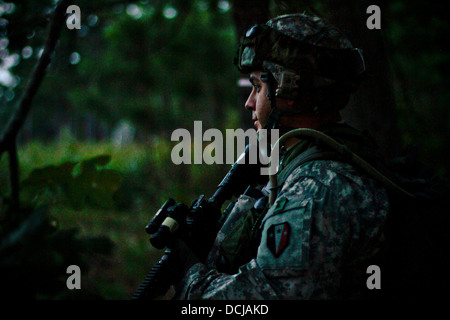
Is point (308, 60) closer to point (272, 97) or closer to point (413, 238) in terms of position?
point (272, 97)

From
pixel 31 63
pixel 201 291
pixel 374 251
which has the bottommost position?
pixel 201 291

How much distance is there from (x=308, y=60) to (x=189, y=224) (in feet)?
3.20

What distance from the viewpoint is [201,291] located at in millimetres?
1847

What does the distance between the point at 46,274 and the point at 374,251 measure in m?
1.26

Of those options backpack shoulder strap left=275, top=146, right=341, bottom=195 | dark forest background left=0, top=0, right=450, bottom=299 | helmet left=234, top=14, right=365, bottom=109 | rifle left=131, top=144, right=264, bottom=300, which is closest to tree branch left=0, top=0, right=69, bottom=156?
dark forest background left=0, top=0, right=450, bottom=299

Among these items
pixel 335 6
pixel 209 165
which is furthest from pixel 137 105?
pixel 335 6

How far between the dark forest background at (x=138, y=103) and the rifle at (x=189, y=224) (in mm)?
222

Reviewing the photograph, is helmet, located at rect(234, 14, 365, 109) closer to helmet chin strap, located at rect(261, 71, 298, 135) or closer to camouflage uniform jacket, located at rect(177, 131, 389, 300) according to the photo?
helmet chin strap, located at rect(261, 71, 298, 135)

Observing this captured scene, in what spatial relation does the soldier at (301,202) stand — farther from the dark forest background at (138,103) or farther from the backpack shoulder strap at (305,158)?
the dark forest background at (138,103)

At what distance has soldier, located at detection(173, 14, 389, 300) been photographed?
67.3 inches

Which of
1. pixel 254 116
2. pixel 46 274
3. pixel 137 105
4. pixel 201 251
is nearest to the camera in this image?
pixel 46 274

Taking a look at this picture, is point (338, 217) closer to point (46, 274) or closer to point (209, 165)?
point (46, 274)

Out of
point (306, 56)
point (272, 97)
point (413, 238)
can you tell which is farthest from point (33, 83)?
point (413, 238)

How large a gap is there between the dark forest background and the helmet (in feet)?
2.51
